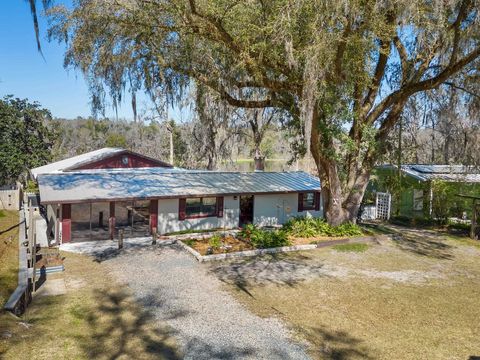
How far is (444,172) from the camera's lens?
21797 millimetres

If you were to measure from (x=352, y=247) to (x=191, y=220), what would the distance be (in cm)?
696

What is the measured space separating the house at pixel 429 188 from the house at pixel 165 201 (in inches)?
188

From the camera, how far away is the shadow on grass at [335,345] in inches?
255

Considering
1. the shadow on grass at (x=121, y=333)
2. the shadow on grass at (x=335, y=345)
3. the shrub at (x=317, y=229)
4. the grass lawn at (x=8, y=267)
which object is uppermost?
the shrub at (x=317, y=229)

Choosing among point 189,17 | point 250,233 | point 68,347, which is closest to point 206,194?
point 250,233

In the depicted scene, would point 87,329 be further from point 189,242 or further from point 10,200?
point 10,200

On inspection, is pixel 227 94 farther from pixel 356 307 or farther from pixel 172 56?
pixel 356 307

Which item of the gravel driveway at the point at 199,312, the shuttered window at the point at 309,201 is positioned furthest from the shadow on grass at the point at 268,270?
the shuttered window at the point at 309,201

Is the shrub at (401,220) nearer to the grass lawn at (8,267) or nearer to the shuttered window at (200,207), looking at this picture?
the shuttered window at (200,207)

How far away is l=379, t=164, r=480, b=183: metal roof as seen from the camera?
66.2ft

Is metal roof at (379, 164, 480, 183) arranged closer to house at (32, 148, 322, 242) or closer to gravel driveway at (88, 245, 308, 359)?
house at (32, 148, 322, 242)

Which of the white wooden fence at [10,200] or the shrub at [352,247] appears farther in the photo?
the white wooden fence at [10,200]

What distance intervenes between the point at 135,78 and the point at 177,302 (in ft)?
25.6

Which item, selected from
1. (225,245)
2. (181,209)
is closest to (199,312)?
(225,245)
